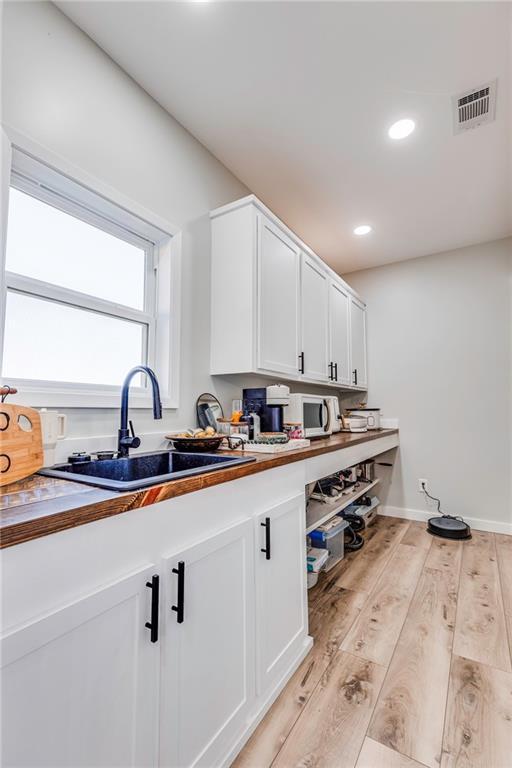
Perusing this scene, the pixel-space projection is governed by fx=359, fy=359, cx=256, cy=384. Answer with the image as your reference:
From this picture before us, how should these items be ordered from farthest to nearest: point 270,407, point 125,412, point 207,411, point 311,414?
point 311,414 → point 270,407 → point 207,411 → point 125,412

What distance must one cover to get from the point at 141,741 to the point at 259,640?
524 mm

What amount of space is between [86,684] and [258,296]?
178cm

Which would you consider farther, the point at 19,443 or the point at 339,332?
the point at 339,332

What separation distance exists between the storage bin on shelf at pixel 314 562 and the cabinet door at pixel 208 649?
86cm

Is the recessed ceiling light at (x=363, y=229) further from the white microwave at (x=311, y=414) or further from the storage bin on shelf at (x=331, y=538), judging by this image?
the storage bin on shelf at (x=331, y=538)

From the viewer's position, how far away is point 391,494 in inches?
147

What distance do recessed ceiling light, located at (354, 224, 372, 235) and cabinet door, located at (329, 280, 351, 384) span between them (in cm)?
46

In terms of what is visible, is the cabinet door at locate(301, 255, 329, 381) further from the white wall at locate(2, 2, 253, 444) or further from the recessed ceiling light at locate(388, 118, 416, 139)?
the recessed ceiling light at locate(388, 118, 416, 139)

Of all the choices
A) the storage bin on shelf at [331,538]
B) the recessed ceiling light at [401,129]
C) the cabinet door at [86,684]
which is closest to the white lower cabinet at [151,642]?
the cabinet door at [86,684]

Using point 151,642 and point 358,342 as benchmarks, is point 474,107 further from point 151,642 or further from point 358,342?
point 151,642

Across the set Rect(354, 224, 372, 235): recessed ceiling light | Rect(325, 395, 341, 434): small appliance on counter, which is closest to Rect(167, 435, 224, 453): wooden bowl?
Rect(325, 395, 341, 434): small appliance on counter

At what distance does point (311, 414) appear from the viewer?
102 inches

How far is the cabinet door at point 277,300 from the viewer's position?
210 centimetres

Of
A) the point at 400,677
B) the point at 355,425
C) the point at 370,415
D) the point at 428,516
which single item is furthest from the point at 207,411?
the point at 428,516
